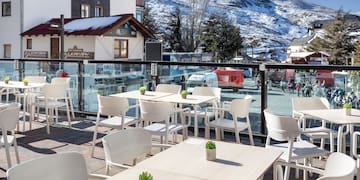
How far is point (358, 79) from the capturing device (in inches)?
185

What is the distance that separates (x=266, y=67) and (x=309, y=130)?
133 cm

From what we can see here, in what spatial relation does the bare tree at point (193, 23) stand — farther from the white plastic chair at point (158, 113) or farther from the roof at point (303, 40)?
the white plastic chair at point (158, 113)

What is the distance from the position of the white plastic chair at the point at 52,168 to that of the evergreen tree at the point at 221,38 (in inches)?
1111

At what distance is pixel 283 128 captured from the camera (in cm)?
320

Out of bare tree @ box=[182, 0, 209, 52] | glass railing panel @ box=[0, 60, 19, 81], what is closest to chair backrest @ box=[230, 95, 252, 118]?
glass railing panel @ box=[0, 60, 19, 81]

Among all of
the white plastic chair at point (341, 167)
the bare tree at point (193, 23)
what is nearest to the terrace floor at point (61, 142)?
the white plastic chair at point (341, 167)

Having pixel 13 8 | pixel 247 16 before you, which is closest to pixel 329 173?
pixel 13 8

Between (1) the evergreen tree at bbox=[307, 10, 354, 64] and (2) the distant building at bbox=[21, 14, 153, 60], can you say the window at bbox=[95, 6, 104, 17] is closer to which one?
(2) the distant building at bbox=[21, 14, 153, 60]

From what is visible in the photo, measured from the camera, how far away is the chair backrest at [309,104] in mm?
4254

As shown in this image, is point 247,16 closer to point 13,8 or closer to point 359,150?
point 13,8

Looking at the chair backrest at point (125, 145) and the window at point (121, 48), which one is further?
the window at point (121, 48)

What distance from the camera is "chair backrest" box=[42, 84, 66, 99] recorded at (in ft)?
18.8

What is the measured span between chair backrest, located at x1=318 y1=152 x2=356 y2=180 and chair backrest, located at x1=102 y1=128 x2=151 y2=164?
1.09 m

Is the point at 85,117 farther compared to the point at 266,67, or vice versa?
the point at 85,117
